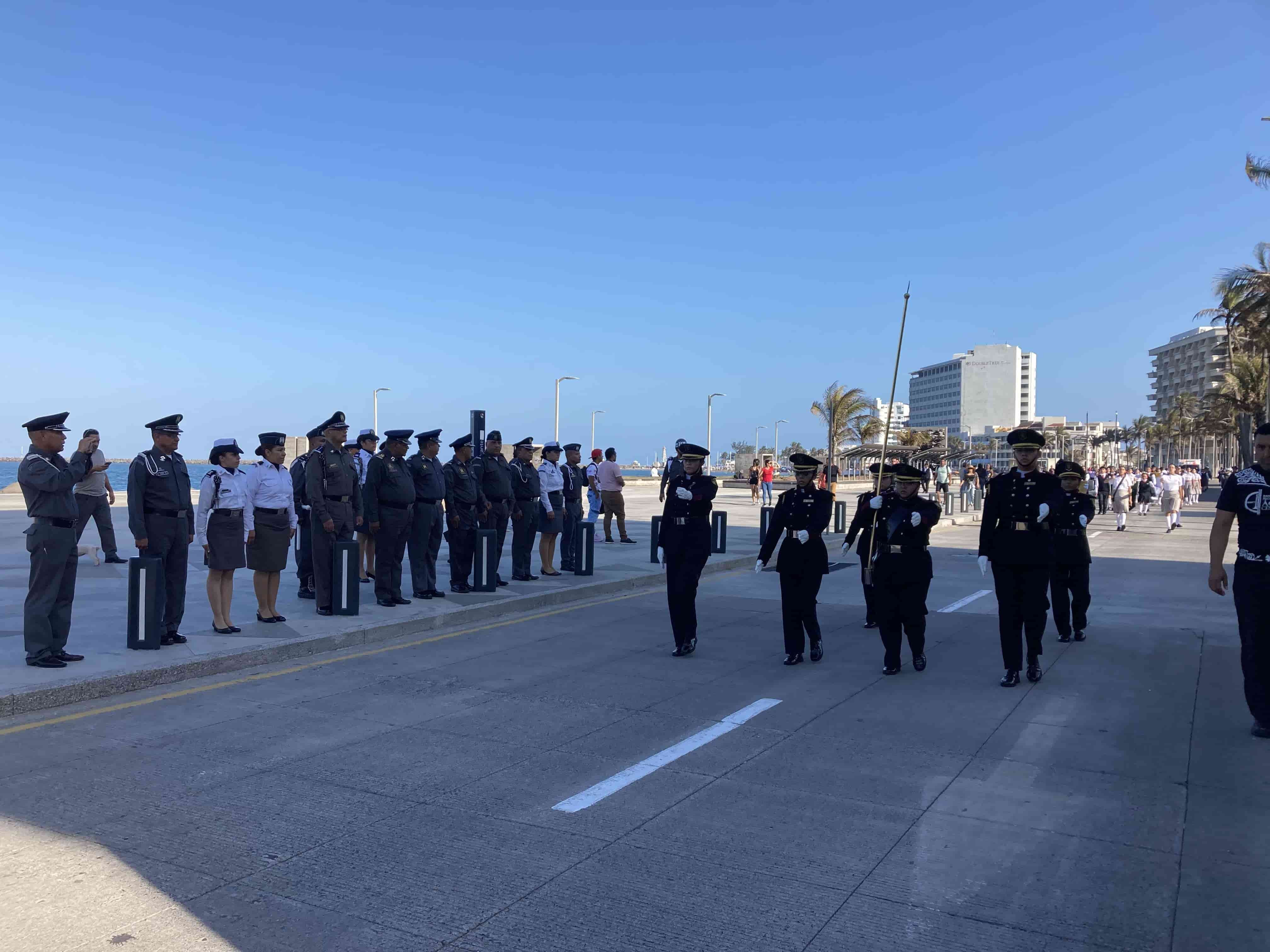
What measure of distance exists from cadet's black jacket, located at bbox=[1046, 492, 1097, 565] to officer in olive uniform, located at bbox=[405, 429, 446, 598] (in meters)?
6.73

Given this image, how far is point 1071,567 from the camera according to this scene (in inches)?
396

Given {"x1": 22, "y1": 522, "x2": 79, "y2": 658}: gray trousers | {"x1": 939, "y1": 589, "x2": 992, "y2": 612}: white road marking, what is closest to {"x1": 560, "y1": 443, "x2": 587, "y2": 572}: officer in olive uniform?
{"x1": 939, "y1": 589, "x2": 992, "y2": 612}: white road marking

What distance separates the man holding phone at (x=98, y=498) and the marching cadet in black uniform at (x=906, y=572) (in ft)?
36.6

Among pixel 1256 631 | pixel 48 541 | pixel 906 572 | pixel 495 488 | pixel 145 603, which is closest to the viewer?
pixel 1256 631

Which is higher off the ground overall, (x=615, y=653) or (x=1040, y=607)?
(x=1040, y=607)

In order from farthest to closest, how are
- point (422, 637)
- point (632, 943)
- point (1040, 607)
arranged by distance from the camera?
point (422, 637), point (1040, 607), point (632, 943)

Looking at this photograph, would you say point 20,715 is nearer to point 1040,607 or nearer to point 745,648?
point 745,648

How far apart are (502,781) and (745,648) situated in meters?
4.45

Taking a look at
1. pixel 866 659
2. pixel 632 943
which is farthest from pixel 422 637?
pixel 632 943

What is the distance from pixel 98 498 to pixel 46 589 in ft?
25.0

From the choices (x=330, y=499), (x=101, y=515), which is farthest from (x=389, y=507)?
(x=101, y=515)

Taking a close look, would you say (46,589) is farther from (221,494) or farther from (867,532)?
(867,532)

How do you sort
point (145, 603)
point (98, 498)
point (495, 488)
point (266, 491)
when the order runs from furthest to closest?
point (98, 498) → point (495, 488) → point (266, 491) → point (145, 603)

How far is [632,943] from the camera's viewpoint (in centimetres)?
356
